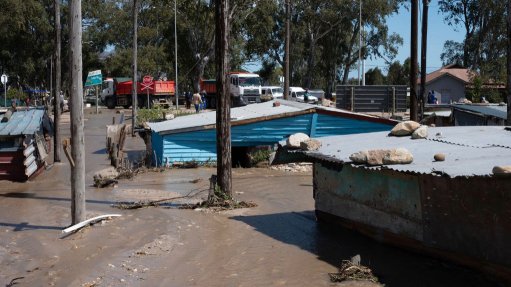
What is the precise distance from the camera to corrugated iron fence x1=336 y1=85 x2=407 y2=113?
22.4 meters

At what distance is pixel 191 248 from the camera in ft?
28.7

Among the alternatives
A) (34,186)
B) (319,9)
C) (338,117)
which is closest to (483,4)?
(319,9)

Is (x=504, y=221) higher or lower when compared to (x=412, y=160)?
lower

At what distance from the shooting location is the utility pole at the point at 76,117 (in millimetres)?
9891

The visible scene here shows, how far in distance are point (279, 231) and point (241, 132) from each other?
27.3 feet

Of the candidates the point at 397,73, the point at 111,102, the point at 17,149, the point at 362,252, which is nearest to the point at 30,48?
the point at 111,102

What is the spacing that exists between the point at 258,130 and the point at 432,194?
11019 mm

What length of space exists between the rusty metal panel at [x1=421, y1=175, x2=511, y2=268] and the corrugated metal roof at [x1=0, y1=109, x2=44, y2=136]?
10.3 m

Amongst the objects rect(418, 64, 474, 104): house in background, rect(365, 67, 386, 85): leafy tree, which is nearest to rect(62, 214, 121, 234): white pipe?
rect(418, 64, 474, 104): house in background

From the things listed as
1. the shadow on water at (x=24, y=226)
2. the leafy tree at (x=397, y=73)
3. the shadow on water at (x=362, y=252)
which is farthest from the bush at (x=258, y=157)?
the leafy tree at (x=397, y=73)

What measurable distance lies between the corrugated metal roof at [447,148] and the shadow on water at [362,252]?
1152mm

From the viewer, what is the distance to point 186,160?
18250 millimetres

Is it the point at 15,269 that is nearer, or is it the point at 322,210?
the point at 15,269

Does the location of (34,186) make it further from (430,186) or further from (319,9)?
(319,9)
